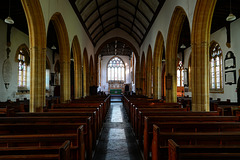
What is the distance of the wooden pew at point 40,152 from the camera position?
1.58 metres

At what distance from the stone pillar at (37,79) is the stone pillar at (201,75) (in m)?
4.99

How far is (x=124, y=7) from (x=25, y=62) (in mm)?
7900

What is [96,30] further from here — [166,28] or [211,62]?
[211,62]

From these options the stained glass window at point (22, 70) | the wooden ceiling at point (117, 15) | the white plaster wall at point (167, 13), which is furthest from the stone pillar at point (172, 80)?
the stained glass window at point (22, 70)

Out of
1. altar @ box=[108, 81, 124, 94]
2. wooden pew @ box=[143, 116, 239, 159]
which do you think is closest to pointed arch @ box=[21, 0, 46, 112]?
wooden pew @ box=[143, 116, 239, 159]

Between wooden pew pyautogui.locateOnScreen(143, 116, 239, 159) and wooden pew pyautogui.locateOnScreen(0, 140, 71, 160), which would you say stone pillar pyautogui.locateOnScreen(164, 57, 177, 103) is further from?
wooden pew pyautogui.locateOnScreen(0, 140, 71, 160)

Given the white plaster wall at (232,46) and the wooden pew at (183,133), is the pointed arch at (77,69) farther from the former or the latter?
the wooden pew at (183,133)

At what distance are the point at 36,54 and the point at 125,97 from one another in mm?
6664

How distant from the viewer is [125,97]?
11703 millimetres

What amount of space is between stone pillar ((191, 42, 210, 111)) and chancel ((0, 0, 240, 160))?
0.10ft

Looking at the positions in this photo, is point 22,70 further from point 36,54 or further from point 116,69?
point 116,69

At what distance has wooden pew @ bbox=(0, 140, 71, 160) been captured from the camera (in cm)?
158

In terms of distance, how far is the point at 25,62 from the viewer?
1293 centimetres

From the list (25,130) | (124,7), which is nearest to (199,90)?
(25,130)
